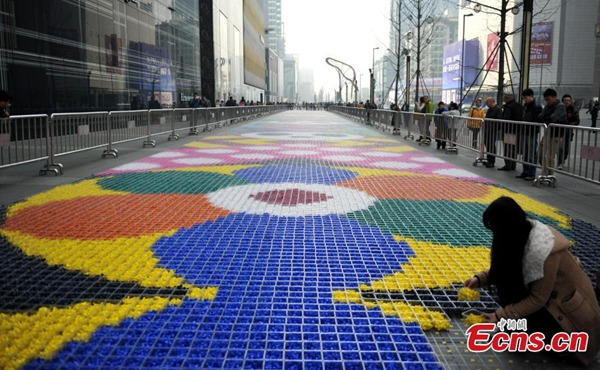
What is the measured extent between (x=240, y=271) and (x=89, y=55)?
21.2 meters

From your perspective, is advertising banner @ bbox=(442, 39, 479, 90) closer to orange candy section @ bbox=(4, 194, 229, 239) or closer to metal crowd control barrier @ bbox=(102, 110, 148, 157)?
metal crowd control barrier @ bbox=(102, 110, 148, 157)

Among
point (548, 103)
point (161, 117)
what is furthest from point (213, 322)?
point (161, 117)

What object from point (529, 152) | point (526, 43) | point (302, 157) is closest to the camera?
point (529, 152)

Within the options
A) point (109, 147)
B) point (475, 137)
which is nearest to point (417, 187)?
point (475, 137)

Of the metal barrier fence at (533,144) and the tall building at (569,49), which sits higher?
the tall building at (569,49)

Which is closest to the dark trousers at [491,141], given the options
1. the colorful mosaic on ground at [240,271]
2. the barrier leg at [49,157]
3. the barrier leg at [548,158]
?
the barrier leg at [548,158]

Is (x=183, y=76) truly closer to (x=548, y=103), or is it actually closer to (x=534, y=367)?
(x=548, y=103)

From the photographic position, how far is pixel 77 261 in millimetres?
4965

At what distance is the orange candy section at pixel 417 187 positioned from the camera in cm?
852

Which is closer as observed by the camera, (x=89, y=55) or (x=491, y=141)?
(x=491, y=141)

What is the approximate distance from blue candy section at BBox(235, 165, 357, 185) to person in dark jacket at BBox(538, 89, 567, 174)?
11.4 ft

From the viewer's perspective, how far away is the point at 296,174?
35.4 ft

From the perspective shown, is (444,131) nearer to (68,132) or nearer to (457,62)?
(68,132)

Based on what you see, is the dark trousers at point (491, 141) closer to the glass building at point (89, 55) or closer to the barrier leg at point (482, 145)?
the barrier leg at point (482, 145)
